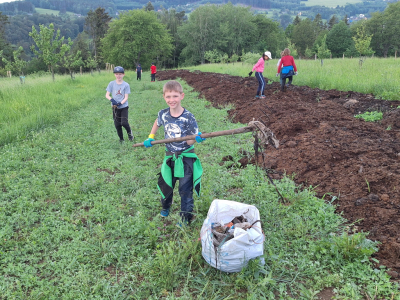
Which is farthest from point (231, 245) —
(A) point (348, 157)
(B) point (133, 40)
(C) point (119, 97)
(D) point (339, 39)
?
(D) point (339, 39)

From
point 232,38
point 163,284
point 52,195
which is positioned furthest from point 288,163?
point 232,38

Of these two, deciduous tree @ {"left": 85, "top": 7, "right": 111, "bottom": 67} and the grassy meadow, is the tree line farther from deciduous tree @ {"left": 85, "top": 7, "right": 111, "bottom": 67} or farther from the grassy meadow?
the grassy meadow

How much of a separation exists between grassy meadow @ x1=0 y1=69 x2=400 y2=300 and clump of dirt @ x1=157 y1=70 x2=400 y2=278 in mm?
240

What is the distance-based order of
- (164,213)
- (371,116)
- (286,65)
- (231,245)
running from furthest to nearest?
1. (286,65)
2. (371,116)
3. (164,213)
4. (231,245)

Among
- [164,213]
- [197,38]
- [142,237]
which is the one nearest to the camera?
[142,237]

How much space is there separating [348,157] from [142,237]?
3723mm

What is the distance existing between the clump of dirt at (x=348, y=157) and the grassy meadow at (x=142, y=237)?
0.24 m

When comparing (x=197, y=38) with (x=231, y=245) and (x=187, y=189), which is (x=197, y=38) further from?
(x=231, y=245)

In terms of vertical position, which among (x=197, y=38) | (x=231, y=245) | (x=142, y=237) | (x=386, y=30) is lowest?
(x=142, y=237)

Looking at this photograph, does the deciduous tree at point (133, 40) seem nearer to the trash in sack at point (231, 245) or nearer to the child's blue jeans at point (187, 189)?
the child's blue jeans at point (187, 189)

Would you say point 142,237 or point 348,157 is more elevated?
point 348,157

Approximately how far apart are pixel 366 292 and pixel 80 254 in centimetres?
296

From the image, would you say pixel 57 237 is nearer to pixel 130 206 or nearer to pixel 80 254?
pixel 80 254

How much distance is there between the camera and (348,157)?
4523 millimetres
